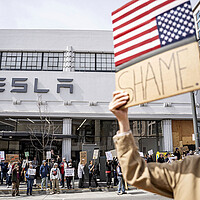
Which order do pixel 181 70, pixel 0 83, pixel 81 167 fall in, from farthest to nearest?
pixel 0 83, pixel 81 167, pixel 181 70

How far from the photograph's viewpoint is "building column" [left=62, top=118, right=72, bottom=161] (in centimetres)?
2128

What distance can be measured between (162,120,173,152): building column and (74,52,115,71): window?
758cm

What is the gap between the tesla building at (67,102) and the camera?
2158 cm

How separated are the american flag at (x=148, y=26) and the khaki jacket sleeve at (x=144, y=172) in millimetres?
849

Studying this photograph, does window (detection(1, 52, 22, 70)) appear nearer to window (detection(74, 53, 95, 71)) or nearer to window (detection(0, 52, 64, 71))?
window (detection(0, 52, 64, 71))

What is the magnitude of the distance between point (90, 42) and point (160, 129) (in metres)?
11.3

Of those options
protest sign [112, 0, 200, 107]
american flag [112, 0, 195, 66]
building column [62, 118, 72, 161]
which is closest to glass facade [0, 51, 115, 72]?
building column [62, 118, 72, 161]

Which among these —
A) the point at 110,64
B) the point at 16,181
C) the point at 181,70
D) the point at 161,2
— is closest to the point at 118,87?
the point at 181,70

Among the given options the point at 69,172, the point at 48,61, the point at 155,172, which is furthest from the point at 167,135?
the point at 155,172

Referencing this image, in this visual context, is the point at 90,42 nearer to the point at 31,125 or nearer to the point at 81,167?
the point at 31,125

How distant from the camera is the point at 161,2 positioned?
2096 millimetres

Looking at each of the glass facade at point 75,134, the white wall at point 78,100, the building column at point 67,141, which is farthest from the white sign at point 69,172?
the white wall at point 78,100

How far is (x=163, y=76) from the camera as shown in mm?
1740

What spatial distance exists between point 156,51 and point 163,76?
1.03 ft
